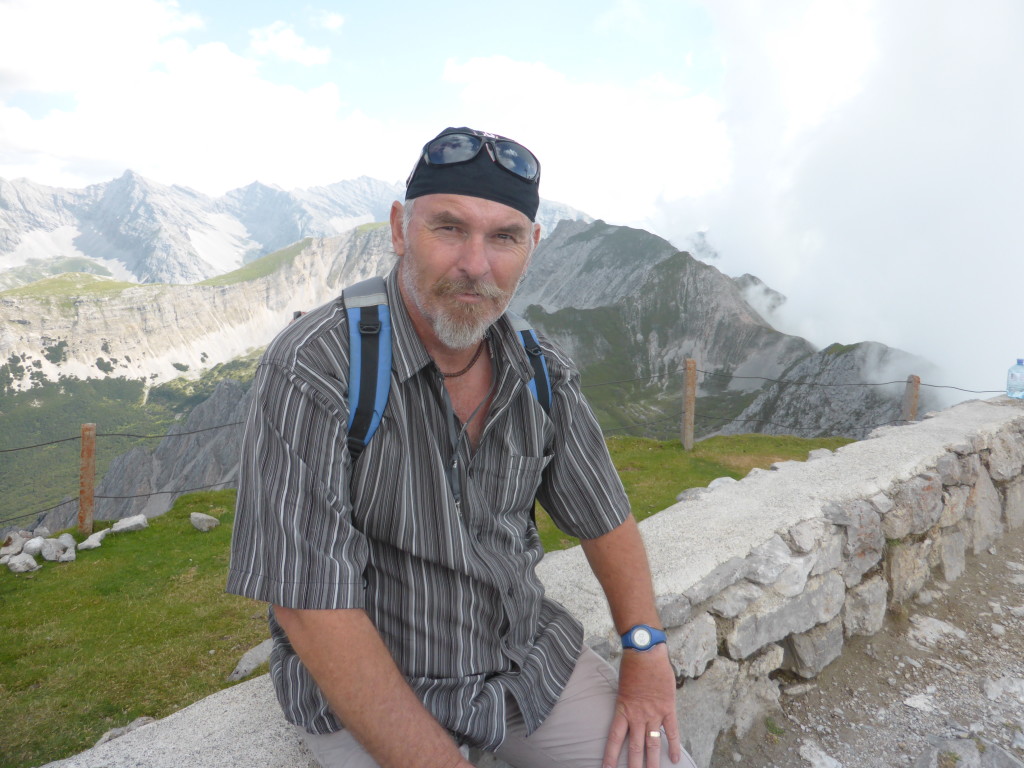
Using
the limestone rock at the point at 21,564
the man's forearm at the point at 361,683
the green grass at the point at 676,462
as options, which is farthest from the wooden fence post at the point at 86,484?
the man's forearm at the point at 361,683

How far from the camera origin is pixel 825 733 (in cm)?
459

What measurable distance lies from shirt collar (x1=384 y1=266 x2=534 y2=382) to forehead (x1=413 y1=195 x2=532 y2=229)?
282mm

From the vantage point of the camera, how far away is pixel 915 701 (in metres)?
4.98

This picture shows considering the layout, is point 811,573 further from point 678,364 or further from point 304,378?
point 678,364

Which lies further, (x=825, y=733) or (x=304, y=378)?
(x=825, y=733)

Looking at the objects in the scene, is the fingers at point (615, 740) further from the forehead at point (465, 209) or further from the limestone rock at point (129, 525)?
the limestone rock at point (129, 525)

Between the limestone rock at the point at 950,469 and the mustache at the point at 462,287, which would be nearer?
the mustache at the point at 462,287

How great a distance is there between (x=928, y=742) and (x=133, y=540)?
11.5 metres

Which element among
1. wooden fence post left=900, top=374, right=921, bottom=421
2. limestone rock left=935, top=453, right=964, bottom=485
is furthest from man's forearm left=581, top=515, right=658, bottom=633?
wooden fence post left=900, top=374, right=921, bottom=421

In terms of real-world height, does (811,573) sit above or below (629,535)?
below

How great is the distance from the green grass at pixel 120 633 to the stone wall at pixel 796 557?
12.2 feet

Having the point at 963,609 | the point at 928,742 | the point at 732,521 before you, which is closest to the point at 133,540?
the point at 732,521

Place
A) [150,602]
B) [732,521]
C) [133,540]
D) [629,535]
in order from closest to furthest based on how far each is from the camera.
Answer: [629,535]
[732,521]
[150,602]
[133,540]

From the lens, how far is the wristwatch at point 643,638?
8.36 ft
